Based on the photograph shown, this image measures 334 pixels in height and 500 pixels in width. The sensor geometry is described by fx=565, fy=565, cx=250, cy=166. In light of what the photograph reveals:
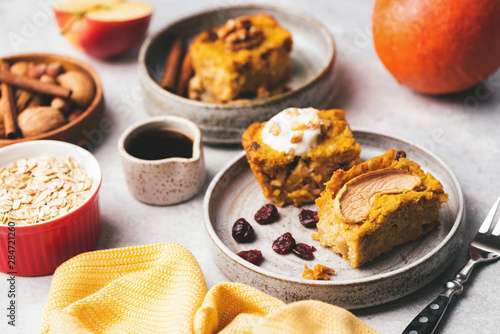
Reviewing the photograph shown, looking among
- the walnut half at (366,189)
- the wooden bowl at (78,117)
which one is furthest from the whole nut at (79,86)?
the walnut half at (366,189)

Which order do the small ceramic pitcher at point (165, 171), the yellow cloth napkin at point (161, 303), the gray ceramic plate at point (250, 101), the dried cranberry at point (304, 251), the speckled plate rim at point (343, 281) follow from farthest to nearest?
1. the gray ceramic plate at point (250, 101)
2. the small ceramic pitcher at point (165, 171)
3. the dried cranberry at point (304, 251)
4. the speckled plate rim at point (343, 281)
5. the yellow cloth napkin at point (161, 303)

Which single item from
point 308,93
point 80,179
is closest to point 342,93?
point 308,93

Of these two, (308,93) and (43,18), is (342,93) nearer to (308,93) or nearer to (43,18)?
(308,93)

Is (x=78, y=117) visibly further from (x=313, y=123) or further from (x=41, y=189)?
(x=313, y=123)

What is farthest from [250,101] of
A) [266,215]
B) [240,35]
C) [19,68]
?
[19,68]

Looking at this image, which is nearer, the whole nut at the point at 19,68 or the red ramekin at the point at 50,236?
the red ramekin at the point at 50,236

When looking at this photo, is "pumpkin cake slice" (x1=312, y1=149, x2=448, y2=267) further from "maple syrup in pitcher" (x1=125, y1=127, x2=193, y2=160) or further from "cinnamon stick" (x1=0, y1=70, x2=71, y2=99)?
"cinnamon stick" (x1=0, y1=70, x2=71, y2=99)

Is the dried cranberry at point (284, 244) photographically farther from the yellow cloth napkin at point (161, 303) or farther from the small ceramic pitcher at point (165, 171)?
the small ceramic pitcher at point (165, 171)
